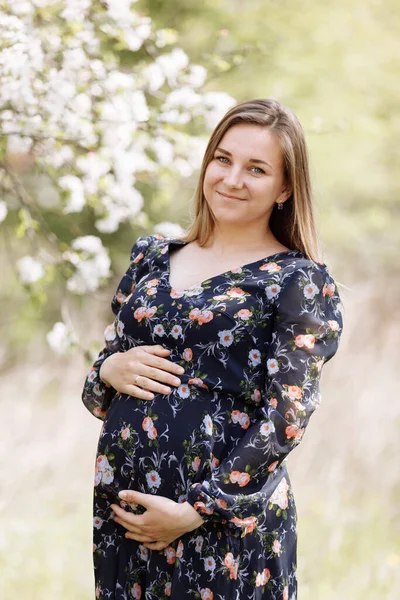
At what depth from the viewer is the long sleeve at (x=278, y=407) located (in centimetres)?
182

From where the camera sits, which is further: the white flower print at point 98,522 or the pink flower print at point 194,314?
the white flower print at point 98,522

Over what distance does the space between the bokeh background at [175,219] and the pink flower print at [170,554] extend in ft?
3.47

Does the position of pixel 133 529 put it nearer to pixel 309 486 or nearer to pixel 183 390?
pixel 183 390

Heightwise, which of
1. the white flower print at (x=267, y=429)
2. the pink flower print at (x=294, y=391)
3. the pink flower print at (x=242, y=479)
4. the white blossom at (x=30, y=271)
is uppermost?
the white blossom at (x=30, y=271)

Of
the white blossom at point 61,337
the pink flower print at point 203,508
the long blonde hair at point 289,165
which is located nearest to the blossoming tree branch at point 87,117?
the white blossom at point 61,337

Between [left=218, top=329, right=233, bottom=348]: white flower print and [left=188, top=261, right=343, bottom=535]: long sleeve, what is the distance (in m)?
0.09

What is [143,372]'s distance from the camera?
1.99 meters

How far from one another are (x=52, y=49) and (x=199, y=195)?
1.06 m

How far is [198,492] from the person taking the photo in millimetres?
1821

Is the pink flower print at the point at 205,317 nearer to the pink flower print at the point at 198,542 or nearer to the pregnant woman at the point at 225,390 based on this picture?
the pregnant woman at the point at 225,390

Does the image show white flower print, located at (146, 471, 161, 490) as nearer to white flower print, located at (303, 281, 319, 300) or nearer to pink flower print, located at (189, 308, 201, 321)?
pink flower print, located at (189, 308, 201, 321)

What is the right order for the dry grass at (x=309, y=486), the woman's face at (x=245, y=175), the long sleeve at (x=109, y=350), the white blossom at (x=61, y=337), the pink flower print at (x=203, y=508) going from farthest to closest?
the dry grass at (x=309, y=486)
the white blossom at (x=61, y=337)
the long sleeve at (x=109, y=350)
the woman's face at (x=245, y=175)
the pink flower print at (x=203, y=508)

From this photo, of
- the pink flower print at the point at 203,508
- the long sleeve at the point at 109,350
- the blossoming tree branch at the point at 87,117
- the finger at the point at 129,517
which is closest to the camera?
the pink flower print at the point at 203,508

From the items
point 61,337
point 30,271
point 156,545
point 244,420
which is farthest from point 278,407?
point 30,271
